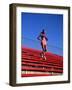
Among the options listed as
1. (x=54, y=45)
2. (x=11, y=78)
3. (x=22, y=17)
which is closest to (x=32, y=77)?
(x=11, y=78)

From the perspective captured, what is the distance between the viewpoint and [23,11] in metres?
1.42

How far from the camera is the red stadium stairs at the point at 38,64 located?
143 centimetres

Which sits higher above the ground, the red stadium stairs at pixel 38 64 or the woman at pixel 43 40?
the woman at pixel 43 40

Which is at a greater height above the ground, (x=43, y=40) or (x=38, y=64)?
(x=43, y=40)

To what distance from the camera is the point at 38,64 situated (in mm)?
1466

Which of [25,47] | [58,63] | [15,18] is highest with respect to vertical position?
[15,18]

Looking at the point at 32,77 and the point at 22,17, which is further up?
the point at 22,17

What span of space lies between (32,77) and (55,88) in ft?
0.58

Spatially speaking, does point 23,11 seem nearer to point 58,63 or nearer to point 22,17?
point 22,17

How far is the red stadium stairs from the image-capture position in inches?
56.4

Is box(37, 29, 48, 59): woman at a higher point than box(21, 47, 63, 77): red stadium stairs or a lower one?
higher

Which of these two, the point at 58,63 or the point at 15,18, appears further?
the point at 58,63

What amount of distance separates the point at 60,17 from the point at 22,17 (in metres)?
0.25

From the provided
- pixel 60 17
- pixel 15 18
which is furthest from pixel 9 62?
pixel 60 17
